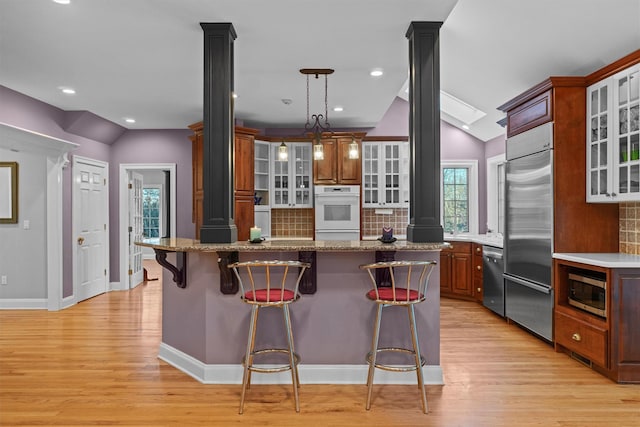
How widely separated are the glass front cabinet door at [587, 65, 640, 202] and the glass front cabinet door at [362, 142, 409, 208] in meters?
3.01

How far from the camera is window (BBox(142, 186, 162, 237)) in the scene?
11.1m

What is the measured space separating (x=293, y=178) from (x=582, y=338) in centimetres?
433

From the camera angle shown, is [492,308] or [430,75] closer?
[430,75]

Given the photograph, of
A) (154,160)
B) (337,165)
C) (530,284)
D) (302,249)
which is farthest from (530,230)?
(154,160)

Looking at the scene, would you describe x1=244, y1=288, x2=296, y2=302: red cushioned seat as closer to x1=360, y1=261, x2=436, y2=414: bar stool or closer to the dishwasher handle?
x1=360, y1=261, x2=436, y2=414: bar stool

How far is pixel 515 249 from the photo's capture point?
424cm

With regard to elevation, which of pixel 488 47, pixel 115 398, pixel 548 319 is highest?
pixel 488 47

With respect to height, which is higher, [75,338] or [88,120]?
[88,120]

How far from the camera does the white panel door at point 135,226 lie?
267 inches

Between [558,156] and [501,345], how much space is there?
177cm

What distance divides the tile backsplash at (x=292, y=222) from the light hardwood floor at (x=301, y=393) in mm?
3003

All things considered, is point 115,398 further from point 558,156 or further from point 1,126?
point 558,156

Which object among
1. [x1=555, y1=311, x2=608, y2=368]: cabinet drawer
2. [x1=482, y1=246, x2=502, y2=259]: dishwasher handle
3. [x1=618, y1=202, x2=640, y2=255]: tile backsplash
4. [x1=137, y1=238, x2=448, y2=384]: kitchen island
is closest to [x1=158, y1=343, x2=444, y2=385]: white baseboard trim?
[x1=137, y1=238, x2=448, y2=384]: kitchen island

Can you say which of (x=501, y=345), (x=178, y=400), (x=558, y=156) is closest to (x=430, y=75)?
(x=558, y=156)
